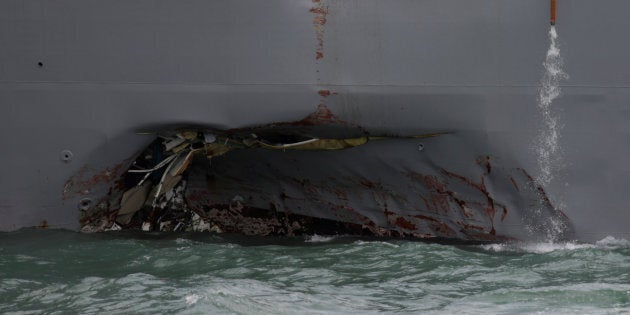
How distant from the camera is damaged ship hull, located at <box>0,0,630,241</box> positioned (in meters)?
6.51

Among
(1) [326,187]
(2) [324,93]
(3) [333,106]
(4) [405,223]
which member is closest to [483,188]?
(4) [405,223]

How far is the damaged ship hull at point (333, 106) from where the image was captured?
6.51 m

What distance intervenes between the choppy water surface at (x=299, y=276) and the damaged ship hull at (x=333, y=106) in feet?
1.12

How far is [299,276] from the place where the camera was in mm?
5914

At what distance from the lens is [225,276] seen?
19.2ft

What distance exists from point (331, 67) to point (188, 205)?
1.82 meters

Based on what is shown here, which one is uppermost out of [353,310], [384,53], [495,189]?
[384,53]

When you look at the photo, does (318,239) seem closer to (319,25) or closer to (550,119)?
(319,25)

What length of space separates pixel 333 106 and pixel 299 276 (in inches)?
56.3

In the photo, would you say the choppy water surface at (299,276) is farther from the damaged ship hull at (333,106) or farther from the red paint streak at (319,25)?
the red paint streak at (319,25)

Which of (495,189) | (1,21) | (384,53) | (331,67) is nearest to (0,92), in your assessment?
(1,21)

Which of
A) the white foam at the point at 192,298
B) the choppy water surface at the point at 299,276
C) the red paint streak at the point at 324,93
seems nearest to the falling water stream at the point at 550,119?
the choppy water surface at the point at 299,276

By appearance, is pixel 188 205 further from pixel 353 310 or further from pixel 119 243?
pixel 353 310

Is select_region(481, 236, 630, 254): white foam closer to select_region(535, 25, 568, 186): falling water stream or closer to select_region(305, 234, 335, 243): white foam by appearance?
select_region(535, 25, 568, 186): falling water stream
